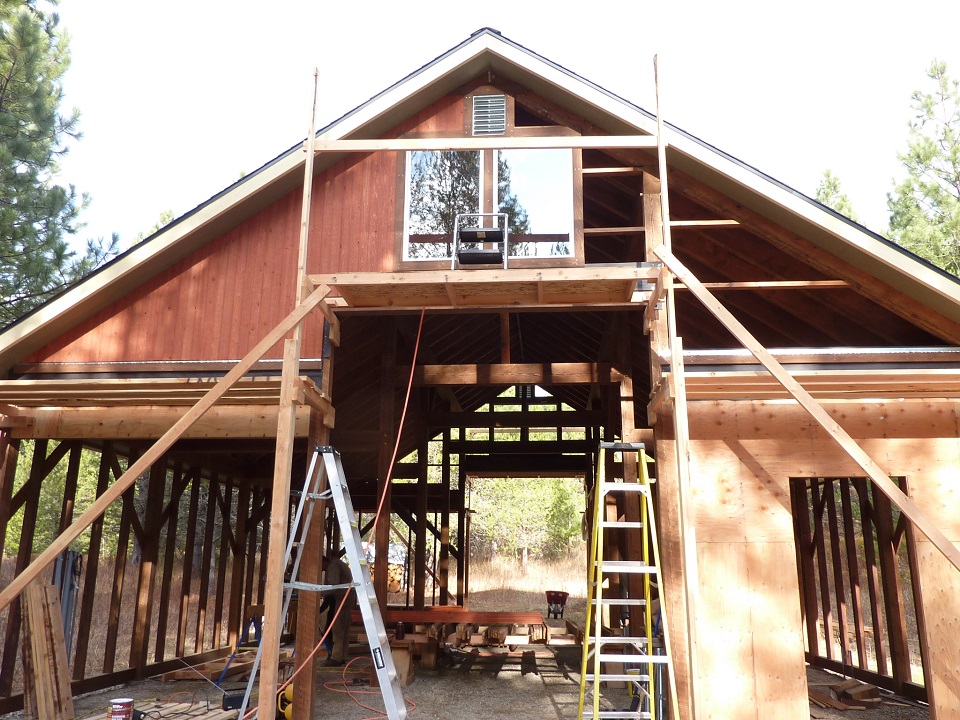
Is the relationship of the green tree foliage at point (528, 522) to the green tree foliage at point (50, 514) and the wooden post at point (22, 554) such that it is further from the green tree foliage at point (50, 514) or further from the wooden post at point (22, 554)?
the wooden post at point (22, 554)

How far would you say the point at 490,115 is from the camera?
372 inches

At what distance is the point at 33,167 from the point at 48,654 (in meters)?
15.6

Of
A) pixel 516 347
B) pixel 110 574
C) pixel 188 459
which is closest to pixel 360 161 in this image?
pixel 188 459

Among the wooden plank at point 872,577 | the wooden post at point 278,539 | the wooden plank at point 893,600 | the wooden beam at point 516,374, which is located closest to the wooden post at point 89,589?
the wooden beam at point 516,374

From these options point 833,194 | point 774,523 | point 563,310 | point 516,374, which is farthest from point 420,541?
point 833,194

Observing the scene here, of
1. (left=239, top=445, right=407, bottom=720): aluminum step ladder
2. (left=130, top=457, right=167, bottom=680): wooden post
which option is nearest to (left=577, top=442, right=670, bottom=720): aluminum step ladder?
(left=239, top=445, right=407, bottom=720): aluminum step ladder

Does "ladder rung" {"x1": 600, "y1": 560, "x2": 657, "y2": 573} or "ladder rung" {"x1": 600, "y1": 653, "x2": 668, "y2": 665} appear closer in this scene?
"ladder rung" {"x1": 600, "y1": 653, "x2": 668, "y2": 665}

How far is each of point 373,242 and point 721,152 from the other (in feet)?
13.1

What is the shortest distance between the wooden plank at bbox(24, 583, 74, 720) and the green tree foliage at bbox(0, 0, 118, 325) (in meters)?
12.0

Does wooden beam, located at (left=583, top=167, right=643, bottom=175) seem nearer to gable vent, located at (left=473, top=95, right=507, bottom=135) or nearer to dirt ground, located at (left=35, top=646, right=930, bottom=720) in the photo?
gable vent, located at (left=473, top=95, right=507, bottom=135)

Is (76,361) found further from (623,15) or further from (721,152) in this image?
(623,15)

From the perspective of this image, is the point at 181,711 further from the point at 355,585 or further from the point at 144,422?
the point at 355,585

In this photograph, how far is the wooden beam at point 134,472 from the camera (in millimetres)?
6438

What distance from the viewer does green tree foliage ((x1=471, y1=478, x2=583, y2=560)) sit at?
3906 cm
